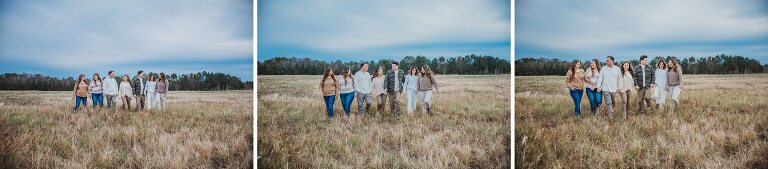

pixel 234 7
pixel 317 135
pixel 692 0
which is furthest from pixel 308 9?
pixel 692 0

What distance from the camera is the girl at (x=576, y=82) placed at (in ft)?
17.7

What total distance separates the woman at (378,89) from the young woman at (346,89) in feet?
0.57

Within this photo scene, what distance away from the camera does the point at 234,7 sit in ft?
18.4

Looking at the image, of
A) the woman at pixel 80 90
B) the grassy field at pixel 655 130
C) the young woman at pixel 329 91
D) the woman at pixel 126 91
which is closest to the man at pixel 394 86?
the young woman at pixel 329 91

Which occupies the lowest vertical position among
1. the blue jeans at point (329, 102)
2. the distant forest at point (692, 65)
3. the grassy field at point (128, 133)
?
the grassy field at point (128, 133)

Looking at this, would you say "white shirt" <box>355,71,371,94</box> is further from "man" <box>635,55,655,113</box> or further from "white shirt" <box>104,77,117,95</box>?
"man" <box>635,55,655,113</box>

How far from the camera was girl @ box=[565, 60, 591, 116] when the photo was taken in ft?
17.7

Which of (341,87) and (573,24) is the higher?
(573,24)

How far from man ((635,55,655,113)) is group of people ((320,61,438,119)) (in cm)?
158

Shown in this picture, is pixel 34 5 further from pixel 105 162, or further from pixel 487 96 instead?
pixel 487 96

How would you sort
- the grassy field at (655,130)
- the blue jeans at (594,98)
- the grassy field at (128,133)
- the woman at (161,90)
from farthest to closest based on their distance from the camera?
the woman at (161,90), the blue jeans at (594,98), the grassy field at (128,133), the grassy field at (655,130)

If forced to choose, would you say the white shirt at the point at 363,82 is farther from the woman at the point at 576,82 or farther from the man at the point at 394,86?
the woman at the point at 576,82

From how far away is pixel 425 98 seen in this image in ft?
18.4

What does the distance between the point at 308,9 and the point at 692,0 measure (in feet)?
9.76
